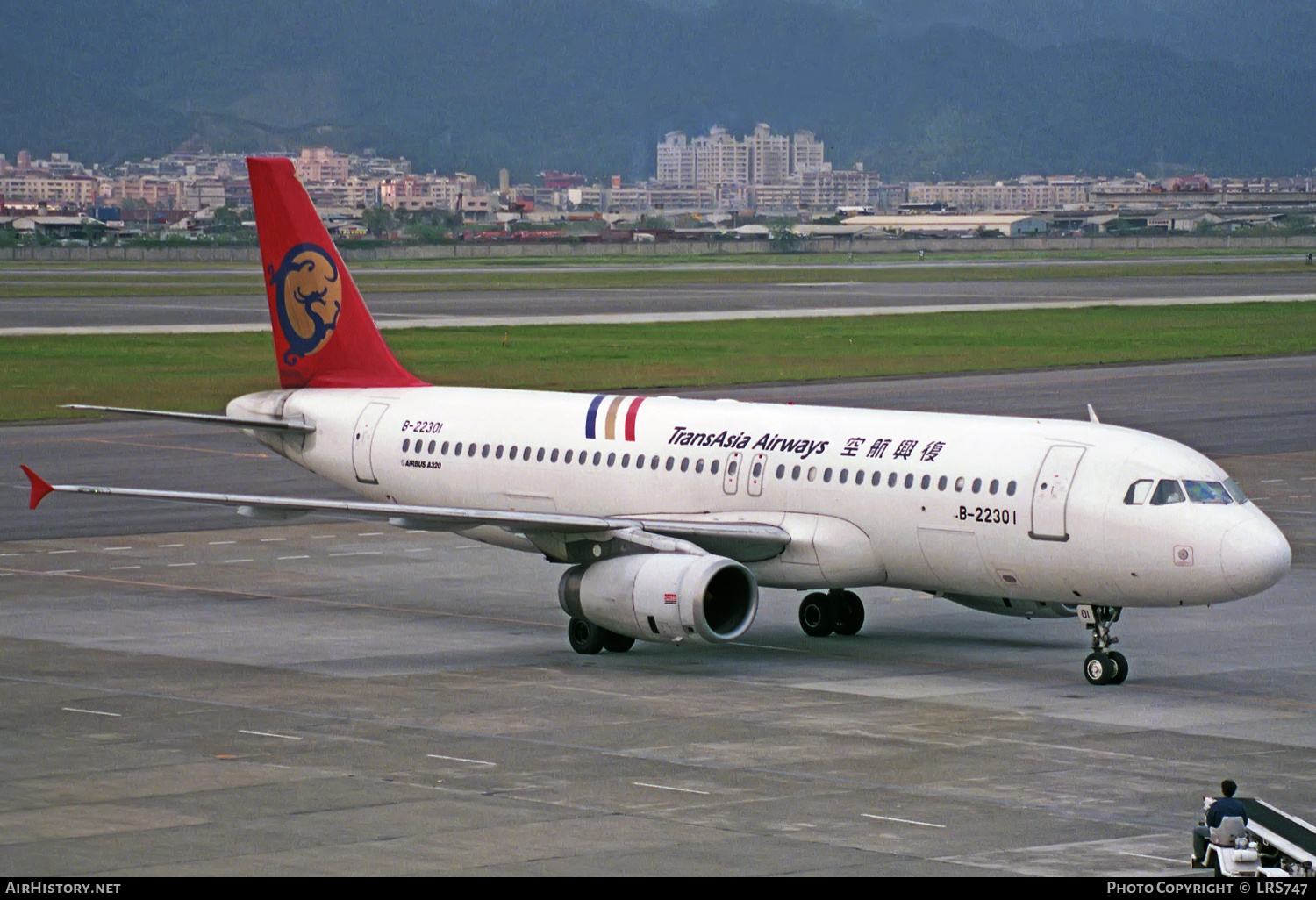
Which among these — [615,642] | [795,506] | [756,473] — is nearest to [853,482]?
[795,506]

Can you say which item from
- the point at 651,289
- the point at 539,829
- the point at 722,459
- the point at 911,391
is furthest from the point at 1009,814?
the point at 651,289

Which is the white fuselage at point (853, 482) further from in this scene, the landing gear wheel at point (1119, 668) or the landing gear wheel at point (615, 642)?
the landing gear wheel at point (615, 642)

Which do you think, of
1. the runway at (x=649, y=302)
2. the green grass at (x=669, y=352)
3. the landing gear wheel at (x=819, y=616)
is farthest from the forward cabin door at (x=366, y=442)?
the runway at (x=649, y=302)

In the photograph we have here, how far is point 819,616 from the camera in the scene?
37.4 meters

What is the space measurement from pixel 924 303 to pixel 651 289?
27.7 meters

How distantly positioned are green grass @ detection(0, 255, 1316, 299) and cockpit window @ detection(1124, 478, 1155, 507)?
413 feet

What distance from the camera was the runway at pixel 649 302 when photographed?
399ft

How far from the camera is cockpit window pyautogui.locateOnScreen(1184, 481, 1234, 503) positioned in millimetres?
32344

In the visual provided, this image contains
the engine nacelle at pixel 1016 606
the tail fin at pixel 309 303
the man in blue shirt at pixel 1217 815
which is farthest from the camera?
the tail fin at pixel 309 303

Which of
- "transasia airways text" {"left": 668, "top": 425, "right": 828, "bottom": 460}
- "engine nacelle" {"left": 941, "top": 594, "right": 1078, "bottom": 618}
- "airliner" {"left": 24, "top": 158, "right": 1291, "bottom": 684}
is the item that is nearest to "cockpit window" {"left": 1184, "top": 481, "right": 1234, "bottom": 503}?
"airliner" {"left": 24, "top": 158, "right": 1291, "bottom": 684}

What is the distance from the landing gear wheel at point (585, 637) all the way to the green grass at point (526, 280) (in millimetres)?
121641

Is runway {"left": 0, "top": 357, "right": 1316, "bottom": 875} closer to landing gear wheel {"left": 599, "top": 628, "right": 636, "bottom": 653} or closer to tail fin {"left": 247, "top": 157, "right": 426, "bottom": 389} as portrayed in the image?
landing gear wheel {"left": 599, "top": 628, "right": 636, "bottom": 653}

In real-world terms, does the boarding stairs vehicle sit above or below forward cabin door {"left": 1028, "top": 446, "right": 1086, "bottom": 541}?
below
